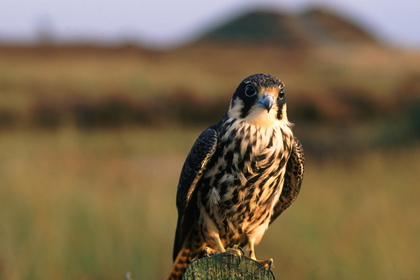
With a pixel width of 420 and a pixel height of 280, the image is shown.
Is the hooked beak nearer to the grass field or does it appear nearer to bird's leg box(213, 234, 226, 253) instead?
bird's leg box(213, 234, 226, 253)

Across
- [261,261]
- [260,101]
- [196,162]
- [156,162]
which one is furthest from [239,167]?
[156,162]

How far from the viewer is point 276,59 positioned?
3112cm

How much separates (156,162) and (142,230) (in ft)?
27.9

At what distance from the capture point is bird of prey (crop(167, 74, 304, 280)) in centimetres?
237

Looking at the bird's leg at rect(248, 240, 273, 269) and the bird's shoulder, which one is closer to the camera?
the bird's leg at rect(248, 240, 273, 269)

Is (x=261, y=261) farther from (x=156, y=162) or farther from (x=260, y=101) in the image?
(x=156, y=162)

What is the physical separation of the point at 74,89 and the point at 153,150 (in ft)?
16.7

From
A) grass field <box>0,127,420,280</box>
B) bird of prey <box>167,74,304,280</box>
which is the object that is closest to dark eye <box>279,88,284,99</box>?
bird of prey <box>167,74,304,280</box>

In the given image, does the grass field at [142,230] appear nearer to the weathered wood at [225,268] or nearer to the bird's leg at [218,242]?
the bird's leg at [218,242]

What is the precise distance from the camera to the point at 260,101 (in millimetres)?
2213

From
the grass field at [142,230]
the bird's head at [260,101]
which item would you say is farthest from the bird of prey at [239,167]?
the grass field at [142,230]

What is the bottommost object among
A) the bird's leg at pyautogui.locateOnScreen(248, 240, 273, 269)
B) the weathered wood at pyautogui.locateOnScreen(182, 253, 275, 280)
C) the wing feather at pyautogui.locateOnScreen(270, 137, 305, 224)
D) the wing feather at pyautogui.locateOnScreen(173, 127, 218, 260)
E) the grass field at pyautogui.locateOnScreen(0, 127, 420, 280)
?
the weathered wood at pyautogui.locateOnScreen(182, 253, 275, 280)

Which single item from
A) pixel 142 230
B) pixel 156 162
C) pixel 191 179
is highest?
pixel 156 162

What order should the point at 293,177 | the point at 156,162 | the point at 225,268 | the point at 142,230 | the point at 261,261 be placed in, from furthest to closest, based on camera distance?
the point at 156,162
the point at 142,230
the point at 293,177
the point at 261,261
the point at 225,268
